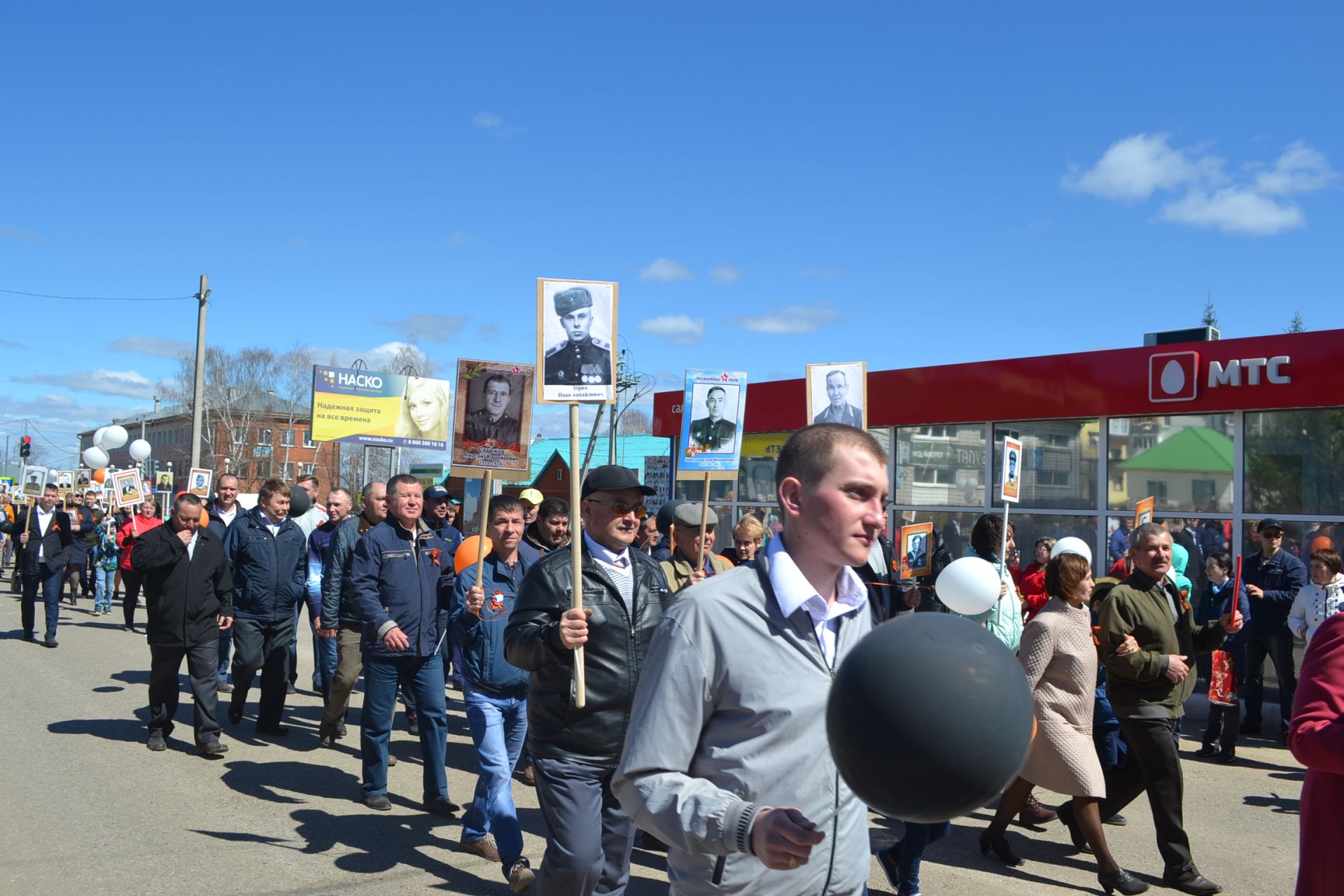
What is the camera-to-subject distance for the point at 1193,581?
14.5m

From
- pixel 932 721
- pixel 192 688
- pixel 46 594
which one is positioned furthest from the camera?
pixel 46 594

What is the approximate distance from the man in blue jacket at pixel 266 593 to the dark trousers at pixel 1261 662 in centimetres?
946

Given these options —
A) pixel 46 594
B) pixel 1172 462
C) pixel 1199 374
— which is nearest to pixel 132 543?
pixel 46 594

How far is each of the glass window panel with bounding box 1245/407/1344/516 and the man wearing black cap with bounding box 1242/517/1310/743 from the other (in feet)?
8.38

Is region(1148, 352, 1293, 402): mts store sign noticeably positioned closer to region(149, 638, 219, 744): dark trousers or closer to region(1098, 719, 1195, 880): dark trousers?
region(1098, 719, 1195, 880): dark trousers

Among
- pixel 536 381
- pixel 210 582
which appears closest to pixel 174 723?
pixel 210 582

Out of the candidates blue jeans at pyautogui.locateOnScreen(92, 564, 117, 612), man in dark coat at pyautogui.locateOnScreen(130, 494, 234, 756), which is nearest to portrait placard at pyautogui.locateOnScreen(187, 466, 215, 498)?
blue jeans at pyautogui.locateOnScreen(92, 564, 117, 612)

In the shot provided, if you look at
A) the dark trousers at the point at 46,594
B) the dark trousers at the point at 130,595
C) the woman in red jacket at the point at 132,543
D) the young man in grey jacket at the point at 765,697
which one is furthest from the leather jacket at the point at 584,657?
the dark trousers at the point at 46,594

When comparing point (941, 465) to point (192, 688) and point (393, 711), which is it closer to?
point (393, 711)

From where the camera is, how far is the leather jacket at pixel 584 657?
4.72 metres

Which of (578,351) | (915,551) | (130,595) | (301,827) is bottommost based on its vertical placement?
(301,827)

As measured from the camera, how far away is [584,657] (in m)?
4.82

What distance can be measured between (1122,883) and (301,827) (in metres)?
4.92

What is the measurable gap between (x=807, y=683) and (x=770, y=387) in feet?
56.5
